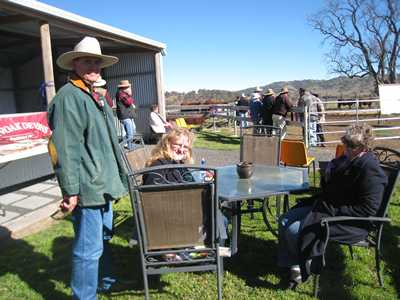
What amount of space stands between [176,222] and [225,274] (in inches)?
43.5

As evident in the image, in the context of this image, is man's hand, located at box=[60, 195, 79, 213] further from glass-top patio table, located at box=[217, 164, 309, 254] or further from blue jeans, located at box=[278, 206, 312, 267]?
blue jeans, located at box=[278, 206, 312, 267]

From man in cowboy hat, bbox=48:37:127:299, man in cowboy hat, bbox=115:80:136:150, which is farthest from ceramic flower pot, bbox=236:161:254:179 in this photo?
man in cowboy hat, bbox=115:80:136:150

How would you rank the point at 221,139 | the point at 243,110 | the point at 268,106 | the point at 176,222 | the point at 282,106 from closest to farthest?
the point at 176,222 < the point at 282,106 < the point at 268,106 < the point at 221,139 < the point at 243,110

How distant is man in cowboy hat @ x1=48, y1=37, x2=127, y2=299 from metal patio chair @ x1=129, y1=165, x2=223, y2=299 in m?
0.21

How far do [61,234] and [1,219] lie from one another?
890 millimetres

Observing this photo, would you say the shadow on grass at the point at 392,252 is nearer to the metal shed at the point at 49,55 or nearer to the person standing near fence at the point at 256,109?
the metal shed at the point at 49,55

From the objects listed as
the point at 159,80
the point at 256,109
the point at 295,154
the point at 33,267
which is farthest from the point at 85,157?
the point at 159,80

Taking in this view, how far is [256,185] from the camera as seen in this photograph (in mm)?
3521

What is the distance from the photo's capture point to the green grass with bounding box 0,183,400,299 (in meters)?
3.10

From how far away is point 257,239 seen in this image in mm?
4129

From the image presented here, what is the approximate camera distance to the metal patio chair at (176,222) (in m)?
2.44

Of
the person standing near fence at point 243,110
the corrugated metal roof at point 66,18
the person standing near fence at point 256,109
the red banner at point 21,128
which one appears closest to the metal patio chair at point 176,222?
the red banner at point 21,128

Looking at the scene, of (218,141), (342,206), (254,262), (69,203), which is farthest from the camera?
(218,141)

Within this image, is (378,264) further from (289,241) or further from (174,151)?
(174,151)
